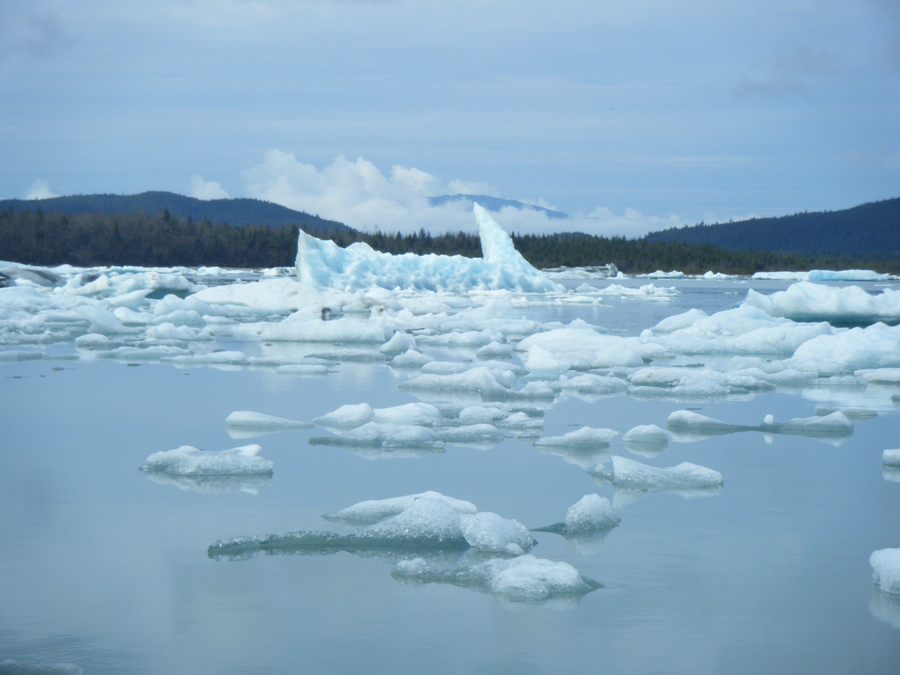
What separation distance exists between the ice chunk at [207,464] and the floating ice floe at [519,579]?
135 cm

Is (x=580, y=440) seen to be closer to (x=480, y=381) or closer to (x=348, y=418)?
(x=348, y=418)

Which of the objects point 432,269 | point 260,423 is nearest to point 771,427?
point 260,423

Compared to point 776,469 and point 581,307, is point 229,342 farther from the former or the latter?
point 581,307

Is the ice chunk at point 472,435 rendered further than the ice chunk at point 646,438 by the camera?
Yes

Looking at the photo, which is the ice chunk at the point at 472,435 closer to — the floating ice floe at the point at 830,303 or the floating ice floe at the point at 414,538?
Answer: the floating ice floe at the point at 414,538

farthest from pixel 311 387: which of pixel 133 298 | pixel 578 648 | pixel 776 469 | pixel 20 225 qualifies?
pixel 20 225

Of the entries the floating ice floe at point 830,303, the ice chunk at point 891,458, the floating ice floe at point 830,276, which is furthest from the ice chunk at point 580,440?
the floating ice floe at point 830,276

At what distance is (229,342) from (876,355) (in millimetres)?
6865

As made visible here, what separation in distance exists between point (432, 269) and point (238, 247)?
4675cm

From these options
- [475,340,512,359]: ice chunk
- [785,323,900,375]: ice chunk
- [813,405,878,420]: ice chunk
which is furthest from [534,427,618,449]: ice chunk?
[475,340,512,359]: ice chunk

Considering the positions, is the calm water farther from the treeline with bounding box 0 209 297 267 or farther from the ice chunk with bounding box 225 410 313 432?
the treeline with bounding box 0 209 297 267

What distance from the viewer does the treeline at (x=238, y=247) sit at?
6869 centimetres

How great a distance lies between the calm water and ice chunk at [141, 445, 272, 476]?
0.13 meters

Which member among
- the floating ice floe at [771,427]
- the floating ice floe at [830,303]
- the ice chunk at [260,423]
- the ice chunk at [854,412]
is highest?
the floating ice floe at [830,303]
